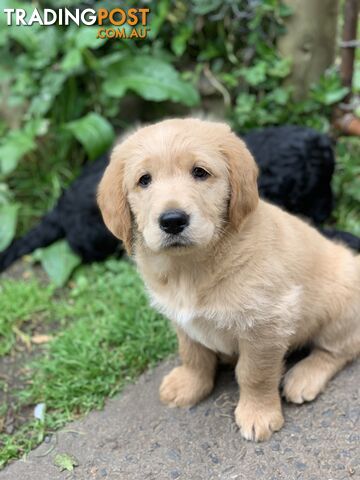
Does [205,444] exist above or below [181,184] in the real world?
below

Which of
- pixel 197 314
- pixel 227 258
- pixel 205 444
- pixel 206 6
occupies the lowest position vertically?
pixel 205 444

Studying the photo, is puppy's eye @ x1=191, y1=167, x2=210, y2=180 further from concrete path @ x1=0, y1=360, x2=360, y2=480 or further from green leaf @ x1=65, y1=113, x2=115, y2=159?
green leaf @ x1=65, y1=113, x2=115, y2=159

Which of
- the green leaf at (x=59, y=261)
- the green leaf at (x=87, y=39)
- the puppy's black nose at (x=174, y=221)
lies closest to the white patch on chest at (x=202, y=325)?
the puppy's black nose at (x=174, y=221)

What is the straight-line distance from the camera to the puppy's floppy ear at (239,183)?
241 centimetres

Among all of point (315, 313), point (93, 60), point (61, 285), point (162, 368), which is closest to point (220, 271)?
point (315, 313)

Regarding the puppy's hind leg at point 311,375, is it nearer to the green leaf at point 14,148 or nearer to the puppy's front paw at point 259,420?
the puppy's front paw at point 259,420

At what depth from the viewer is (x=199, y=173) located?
2.39 metres

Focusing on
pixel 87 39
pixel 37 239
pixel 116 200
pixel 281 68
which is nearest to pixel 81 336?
pixel 37 239

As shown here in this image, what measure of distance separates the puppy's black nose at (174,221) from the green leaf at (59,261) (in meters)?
2.35

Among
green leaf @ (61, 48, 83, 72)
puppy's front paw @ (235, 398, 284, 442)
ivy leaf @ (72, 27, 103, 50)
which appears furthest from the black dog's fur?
puppy's front paw @ (235, 398, 284, 442)

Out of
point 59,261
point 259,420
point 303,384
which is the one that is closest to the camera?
point 259,420

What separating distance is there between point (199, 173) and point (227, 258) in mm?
408

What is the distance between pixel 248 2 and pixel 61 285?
9.68 ft

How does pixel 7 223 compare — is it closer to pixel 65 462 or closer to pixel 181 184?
pixel 65 462
